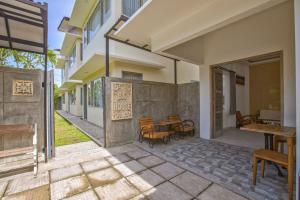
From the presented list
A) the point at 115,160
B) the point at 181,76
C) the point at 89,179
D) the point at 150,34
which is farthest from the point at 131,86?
the point at 181,76

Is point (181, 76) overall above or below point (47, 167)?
above

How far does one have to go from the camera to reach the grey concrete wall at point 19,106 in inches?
130

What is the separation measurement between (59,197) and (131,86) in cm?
356

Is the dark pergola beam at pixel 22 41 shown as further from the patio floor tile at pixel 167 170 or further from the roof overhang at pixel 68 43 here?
the roof overhang at pixel 68 43

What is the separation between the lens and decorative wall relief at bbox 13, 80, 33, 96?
11.2 feet

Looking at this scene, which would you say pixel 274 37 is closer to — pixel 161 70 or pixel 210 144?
pixel 210 144

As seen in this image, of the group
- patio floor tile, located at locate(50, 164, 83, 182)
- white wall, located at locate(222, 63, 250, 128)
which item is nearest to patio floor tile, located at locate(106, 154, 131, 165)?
patio floor tile, located at locate(50, 164, 83, 182)

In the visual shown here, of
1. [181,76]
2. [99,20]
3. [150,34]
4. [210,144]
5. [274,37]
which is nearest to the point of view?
[274,37]

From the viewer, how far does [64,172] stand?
294cm

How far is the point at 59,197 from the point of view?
2180 mm

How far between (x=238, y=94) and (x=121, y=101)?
701cm

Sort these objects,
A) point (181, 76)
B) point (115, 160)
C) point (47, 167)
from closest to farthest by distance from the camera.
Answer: point (47, 167), point (115, 160), point (181, 76)

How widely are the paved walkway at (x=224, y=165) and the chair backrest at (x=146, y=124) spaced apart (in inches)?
18.9

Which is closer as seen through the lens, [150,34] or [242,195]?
[242,195]
